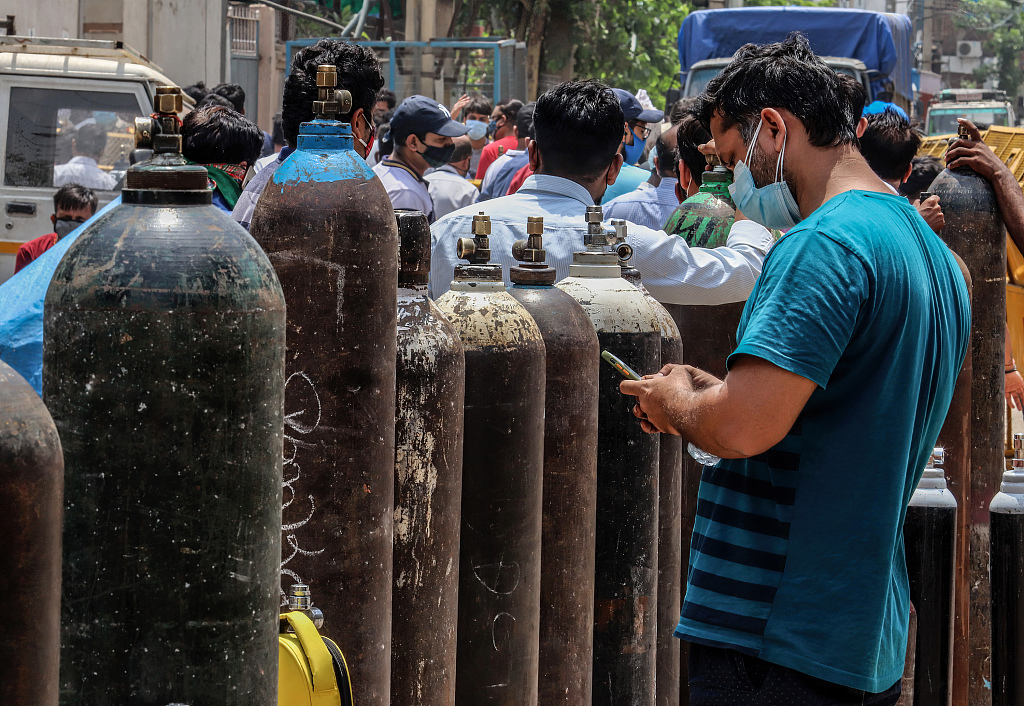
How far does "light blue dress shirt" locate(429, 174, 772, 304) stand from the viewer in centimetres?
378

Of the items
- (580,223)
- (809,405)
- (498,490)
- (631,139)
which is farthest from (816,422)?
(631,139)

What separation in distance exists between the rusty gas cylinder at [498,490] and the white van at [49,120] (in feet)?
26.1

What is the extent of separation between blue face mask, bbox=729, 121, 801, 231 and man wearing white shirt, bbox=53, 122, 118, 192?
27.6 ft

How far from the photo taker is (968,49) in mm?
69062

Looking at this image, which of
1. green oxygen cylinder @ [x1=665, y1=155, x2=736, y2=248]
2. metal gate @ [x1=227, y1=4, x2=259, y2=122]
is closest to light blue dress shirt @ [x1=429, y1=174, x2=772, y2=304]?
green oxygen cylinder @ [x1=665, y1=155, x2=736, y2=248]

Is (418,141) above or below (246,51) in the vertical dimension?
below

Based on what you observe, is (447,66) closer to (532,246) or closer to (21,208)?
(21,208)

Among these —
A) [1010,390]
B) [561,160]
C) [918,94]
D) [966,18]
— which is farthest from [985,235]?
[966,18]

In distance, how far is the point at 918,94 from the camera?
43375mm

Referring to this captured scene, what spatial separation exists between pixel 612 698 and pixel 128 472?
78.4 inches

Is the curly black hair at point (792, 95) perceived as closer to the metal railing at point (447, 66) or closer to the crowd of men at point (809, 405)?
the crowd of men at point (809, 405)

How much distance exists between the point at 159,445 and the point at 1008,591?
3328mm

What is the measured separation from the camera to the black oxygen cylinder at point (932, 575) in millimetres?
3984

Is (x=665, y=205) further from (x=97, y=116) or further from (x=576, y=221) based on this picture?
(x=97, y=116)
